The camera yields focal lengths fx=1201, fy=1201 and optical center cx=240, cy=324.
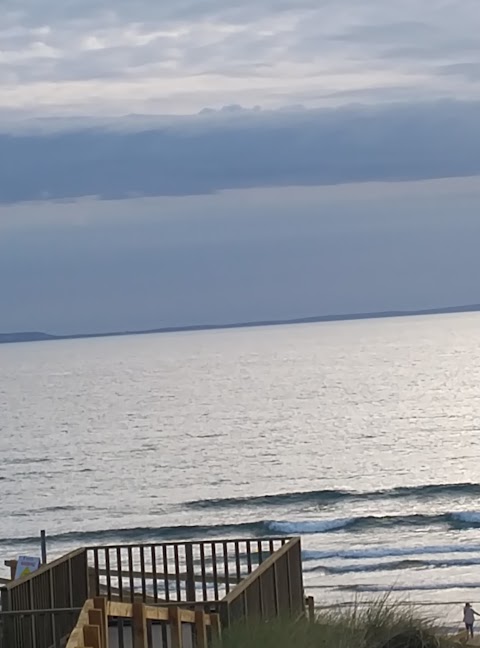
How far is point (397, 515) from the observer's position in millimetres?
41094

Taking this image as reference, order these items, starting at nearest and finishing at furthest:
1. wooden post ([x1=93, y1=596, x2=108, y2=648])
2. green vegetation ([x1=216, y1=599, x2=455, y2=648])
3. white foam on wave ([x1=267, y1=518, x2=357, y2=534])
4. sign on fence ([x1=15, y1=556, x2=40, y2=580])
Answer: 1. wooden post ([x1=93, y1=596, x2=108, y2=648])
2. green vegetation ([x1=216, y1=599, x2=455, y2=648])
3. sign on fence ([x1=15, y1=556, x2=40, y2=580])
4. white foam on wave ([x1=267, y1=518, x2=357, y2=534])

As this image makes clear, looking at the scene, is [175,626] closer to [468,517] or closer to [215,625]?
[215,625]

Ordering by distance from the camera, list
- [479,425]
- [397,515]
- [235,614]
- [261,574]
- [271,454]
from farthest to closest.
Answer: [479,425] → [271,454] → [397,515] → [261,574] → [235,614]

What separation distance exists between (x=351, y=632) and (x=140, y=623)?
Result: 6.02ft

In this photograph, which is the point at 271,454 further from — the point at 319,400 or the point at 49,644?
the point at 49,644

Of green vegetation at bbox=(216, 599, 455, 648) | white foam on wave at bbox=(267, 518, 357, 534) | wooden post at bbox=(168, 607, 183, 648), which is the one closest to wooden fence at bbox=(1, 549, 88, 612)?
wooden post at bbox=(168, 607, 183, 648)

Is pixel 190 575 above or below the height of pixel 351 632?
below

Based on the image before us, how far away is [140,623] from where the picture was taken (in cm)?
717

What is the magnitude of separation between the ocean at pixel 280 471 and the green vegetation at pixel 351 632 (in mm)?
3058

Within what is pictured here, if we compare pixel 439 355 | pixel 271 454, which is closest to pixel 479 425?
pixel 271 454

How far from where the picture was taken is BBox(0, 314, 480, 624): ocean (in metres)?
33.7

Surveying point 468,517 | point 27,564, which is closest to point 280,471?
point 468,517

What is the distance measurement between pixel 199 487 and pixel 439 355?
99297 millimetres

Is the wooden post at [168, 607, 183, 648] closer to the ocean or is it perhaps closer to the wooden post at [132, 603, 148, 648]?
the wooden post at [132, 603, 148, 648]
